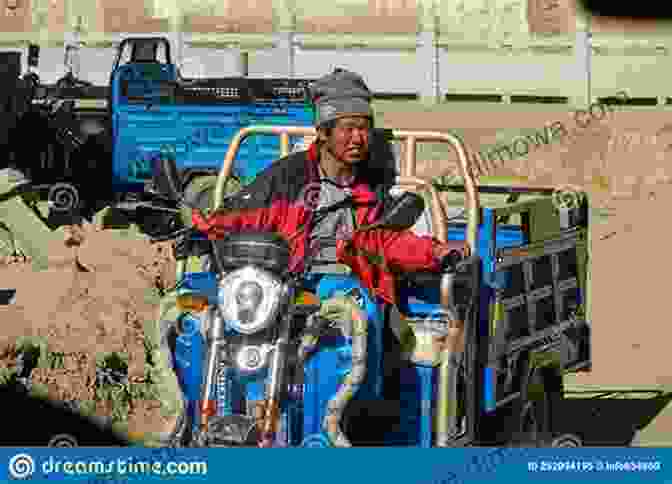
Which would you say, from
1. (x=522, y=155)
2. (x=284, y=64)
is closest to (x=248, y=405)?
(x=522, y=155)

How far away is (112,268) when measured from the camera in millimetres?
10711

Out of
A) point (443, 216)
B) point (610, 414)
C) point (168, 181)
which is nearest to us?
point (168, 181)

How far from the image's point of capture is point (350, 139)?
18.6 ft

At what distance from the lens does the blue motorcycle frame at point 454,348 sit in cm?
518

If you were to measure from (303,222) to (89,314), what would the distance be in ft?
13.1

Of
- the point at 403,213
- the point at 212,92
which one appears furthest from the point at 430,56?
the point at 403,213

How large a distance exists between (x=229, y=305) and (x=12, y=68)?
15710mm

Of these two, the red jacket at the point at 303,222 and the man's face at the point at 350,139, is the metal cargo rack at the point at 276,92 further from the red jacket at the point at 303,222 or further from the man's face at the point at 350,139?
the man's face at the point at 350,139

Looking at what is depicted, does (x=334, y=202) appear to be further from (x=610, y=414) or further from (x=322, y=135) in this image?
(x=610, y=414)

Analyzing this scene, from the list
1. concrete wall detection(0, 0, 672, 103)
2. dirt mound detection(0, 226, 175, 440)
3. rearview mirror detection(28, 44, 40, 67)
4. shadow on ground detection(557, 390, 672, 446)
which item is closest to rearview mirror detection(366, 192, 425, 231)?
shadow on ground detection(557, 390, 672, 446)

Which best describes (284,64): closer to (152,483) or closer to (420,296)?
(420,296)

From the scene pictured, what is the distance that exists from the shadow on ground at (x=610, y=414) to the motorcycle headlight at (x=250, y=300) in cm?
254

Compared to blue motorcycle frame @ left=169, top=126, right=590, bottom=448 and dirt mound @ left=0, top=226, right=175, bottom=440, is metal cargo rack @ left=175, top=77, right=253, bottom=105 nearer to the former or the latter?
dirt mound @ left=0, top=226, right=175, bottom=440

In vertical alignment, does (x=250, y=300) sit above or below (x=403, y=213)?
below
